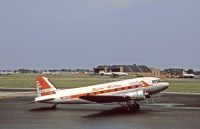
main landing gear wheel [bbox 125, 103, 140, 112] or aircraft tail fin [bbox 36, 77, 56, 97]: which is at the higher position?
aircraft tail fin [bbox 36, 77, 56, 97]

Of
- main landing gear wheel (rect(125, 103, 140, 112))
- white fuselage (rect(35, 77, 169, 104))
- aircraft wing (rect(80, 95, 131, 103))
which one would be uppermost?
white fuselage (rect(35, 77, 169, 104))

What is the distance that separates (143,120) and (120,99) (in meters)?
5.68

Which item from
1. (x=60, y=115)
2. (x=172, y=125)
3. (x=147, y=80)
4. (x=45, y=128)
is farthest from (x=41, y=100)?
(x=172, y=125)

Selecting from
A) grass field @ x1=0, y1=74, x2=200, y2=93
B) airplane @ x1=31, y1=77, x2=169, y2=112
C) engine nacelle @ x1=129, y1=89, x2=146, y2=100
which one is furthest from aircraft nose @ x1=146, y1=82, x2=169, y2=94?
grass field @ x1=0, y1=74, x2=200, y2=93

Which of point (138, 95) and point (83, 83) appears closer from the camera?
point (138, 95)

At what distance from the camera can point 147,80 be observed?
3297 centimetres

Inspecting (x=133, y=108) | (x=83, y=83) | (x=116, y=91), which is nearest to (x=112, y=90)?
(x=116, y=91)

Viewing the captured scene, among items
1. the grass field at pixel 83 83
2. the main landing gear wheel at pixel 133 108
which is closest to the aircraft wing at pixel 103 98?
the main landing gear wheel at pixel 133 108

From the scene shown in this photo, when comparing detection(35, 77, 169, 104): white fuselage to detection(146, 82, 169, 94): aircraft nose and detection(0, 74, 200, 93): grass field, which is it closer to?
detection(146, 82, 169, 94): aircraft nose

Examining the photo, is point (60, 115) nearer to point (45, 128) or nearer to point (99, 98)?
point (99, 98)

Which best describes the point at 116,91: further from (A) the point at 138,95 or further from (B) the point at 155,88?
(B) the point at 155,88

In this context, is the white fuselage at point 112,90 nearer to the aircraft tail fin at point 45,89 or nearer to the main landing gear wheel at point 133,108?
the aircraft tail fin at point 45,89

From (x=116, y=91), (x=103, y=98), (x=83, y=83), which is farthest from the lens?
(x=83, y=83)

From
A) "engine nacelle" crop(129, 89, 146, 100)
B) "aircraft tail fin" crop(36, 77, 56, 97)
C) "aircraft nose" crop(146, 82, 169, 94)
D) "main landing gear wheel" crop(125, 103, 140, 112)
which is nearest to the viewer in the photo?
"engine nacelle" crop(129, 89, 146, 100)
